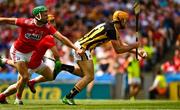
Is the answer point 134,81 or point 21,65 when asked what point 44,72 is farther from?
point 134,81

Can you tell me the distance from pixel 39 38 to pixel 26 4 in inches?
664

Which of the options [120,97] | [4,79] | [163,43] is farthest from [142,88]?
[4,79]

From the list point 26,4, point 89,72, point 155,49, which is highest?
point 26,4

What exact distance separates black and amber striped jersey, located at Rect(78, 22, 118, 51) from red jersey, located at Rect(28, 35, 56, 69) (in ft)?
4.07

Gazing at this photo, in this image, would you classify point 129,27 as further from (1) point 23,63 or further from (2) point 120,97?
(1) point 23,63

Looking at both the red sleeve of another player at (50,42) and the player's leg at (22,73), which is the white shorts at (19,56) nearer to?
the player's leg at (22,73)

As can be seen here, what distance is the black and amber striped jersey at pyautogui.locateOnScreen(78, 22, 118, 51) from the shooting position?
717 inches

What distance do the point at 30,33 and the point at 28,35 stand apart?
0.27ft

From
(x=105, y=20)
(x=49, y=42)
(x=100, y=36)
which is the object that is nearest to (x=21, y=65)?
(x=100, y=36)

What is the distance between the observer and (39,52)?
63.5ft

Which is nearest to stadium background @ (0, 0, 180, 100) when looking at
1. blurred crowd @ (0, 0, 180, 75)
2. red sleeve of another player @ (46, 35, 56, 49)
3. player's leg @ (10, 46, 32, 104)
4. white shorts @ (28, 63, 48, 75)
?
blurred crowd @ (0, 0, 180, 75)

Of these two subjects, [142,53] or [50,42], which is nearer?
[142,53]

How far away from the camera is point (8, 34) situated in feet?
107

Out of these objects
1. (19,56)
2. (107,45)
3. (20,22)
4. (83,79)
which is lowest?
(83,79)
